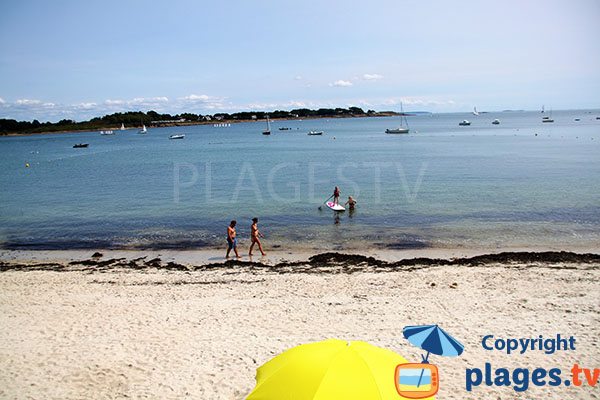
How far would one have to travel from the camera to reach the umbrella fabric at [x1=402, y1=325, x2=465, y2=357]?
6539mm

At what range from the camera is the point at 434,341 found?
6.70 meters

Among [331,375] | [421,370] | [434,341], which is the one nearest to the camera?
[331,375]

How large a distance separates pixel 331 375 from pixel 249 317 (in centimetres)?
613

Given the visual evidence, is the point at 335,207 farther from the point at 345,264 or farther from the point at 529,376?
the point at 529,376

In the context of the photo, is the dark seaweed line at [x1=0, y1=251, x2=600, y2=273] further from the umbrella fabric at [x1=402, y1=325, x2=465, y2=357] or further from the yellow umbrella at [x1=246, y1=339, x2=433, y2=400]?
the yellow umbrella at [x1=246, y1=339, x2=433, y2=400]

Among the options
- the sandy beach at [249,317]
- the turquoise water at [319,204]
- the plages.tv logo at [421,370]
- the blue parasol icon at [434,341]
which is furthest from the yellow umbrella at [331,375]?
the turquoise water at [319,204]

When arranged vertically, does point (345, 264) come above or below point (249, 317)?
below

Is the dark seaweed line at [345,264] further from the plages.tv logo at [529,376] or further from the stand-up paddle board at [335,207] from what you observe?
the stand-up paddle board at [335,207]

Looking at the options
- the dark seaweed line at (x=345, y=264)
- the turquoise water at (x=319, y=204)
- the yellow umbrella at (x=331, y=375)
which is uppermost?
the yellow umbrella at (x=331, y=375)

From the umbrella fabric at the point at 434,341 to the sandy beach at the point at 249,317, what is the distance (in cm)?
127

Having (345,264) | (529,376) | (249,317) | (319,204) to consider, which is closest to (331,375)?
(529,376)

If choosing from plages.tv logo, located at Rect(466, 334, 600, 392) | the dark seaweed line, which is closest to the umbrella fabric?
plages.tv logo, located at Rect(466, 334, 600, 392)

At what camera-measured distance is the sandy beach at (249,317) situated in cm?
787

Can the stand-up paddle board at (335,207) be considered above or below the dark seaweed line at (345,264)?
above
